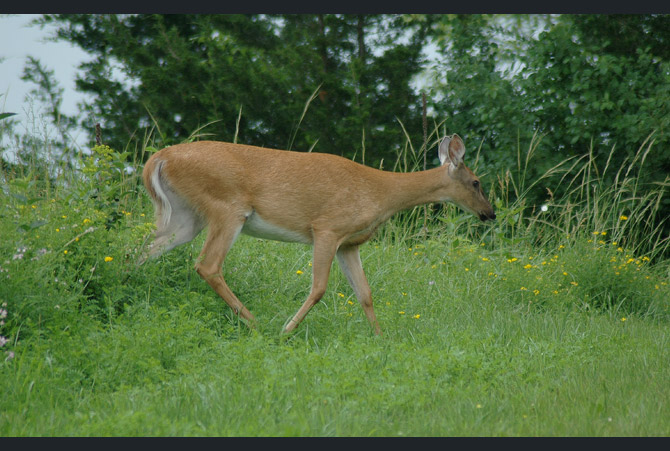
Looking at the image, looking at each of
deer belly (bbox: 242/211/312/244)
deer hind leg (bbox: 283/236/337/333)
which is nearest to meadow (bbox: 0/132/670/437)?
deer hind leg (bbox: 283/236/337/333)

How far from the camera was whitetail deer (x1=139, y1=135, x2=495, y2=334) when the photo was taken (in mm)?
6168

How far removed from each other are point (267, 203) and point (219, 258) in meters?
0.58

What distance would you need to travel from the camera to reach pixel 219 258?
20.0 feet

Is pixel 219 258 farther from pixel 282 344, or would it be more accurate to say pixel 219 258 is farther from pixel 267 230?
pixel 282 344

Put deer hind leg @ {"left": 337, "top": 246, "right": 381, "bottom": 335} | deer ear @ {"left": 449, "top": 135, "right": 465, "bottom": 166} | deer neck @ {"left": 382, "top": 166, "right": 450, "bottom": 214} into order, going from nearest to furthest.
→ 1. deer hind leg @ {"left": 337, "top": 246, "right": 381, "bottom": 335}
2. deer neck @ {"left": 382, "top": 166, "right": 450, "bottom": 214}
3. deer ear @ {"left": 449, "top": 135, "right": 465, "bottom": 166}

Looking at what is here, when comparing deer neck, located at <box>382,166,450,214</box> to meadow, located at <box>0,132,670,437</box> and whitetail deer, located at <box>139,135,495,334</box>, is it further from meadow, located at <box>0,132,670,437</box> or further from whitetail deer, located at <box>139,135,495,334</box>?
meadow, located at <box>0,132,670,437</box>

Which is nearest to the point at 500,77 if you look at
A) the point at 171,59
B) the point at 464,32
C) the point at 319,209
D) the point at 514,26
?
the point at 464,32

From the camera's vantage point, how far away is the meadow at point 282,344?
13.1 feet

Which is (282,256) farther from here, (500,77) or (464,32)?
(464,32)

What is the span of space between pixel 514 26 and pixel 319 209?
9.57 metres

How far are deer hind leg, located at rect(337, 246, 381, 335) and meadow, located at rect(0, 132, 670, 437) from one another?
0.12 meters

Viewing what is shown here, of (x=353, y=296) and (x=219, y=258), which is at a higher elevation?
(x=219, y=258)

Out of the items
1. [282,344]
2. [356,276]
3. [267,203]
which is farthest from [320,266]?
[282,344]

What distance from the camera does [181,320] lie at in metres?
5.22
